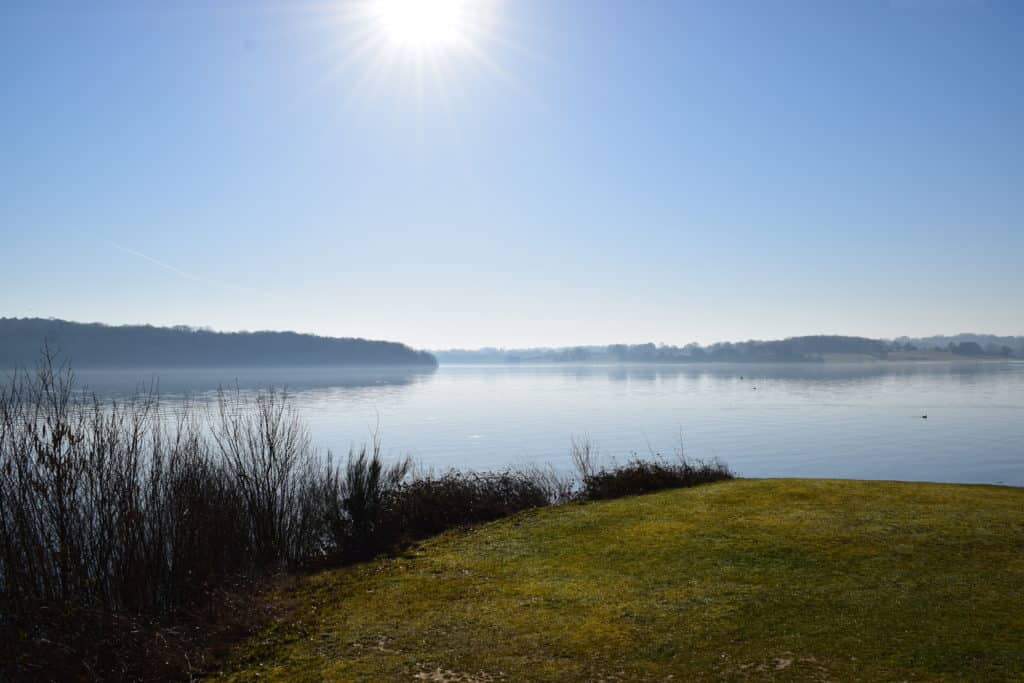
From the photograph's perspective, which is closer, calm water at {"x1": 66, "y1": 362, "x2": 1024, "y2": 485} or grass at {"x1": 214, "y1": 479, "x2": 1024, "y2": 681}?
grass at {"x1": 214, "y1": 479, "x2": 1024, "y2": 681}

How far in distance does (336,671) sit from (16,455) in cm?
608

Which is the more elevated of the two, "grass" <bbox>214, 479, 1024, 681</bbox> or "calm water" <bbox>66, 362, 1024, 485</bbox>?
"grass" <bbox>214, 479, 1024, 681</bbox>

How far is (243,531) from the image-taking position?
535 inches

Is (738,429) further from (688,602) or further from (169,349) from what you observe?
(169,349)

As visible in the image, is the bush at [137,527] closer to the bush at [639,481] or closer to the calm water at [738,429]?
the bush at [639,481]

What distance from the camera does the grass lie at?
6.91 m

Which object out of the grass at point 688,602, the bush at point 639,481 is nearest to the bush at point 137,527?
the bush at point 639,481

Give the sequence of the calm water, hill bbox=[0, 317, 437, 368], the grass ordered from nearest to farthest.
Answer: the grass < the calm water < hill bbox=[0, 317, 437, 368]

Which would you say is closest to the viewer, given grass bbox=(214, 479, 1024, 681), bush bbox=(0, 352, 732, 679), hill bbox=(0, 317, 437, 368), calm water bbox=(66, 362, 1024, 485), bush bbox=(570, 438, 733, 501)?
grass bbox=(214, 479, 1024, 681)

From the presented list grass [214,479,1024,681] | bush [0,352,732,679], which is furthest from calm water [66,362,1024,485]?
grass [214,479,1024,681]

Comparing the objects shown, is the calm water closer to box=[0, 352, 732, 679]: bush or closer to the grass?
box=[0, 352, 732, 679]: bush

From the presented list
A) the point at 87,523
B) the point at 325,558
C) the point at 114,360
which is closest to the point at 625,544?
the point at 325,558

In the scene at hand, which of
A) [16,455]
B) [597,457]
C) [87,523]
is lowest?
[597,457]

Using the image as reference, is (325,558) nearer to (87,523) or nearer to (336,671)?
(87,523)
